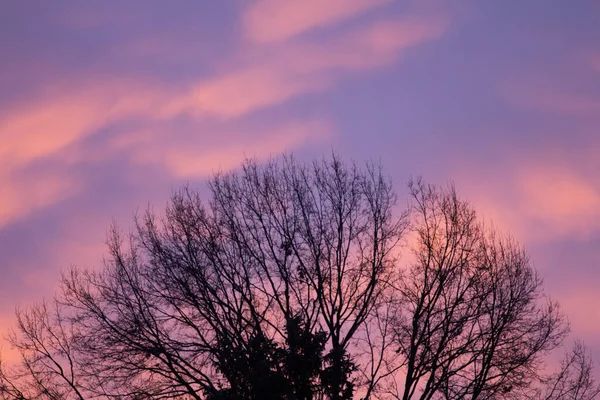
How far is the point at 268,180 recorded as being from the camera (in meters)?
34.7

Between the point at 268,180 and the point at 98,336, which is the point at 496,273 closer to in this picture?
the point at 268,180

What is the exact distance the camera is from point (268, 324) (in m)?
33.3

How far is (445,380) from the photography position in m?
31.9

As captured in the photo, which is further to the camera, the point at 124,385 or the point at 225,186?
the point at 225,186

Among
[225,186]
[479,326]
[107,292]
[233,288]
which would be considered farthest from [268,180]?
[479,326]

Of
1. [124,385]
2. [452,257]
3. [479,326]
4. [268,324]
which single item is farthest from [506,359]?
[124,385]

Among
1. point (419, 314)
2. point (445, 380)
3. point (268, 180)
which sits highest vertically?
point (268, 180)

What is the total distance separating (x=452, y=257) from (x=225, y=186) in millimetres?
8386

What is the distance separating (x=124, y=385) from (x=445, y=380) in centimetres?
1056

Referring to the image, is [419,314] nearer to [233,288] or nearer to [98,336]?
[233,288]

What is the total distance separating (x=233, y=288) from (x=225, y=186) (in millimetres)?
3771

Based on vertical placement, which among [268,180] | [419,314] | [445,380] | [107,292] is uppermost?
[268,180]

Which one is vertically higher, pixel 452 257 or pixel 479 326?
pixel 452 257

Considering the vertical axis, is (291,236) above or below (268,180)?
below
